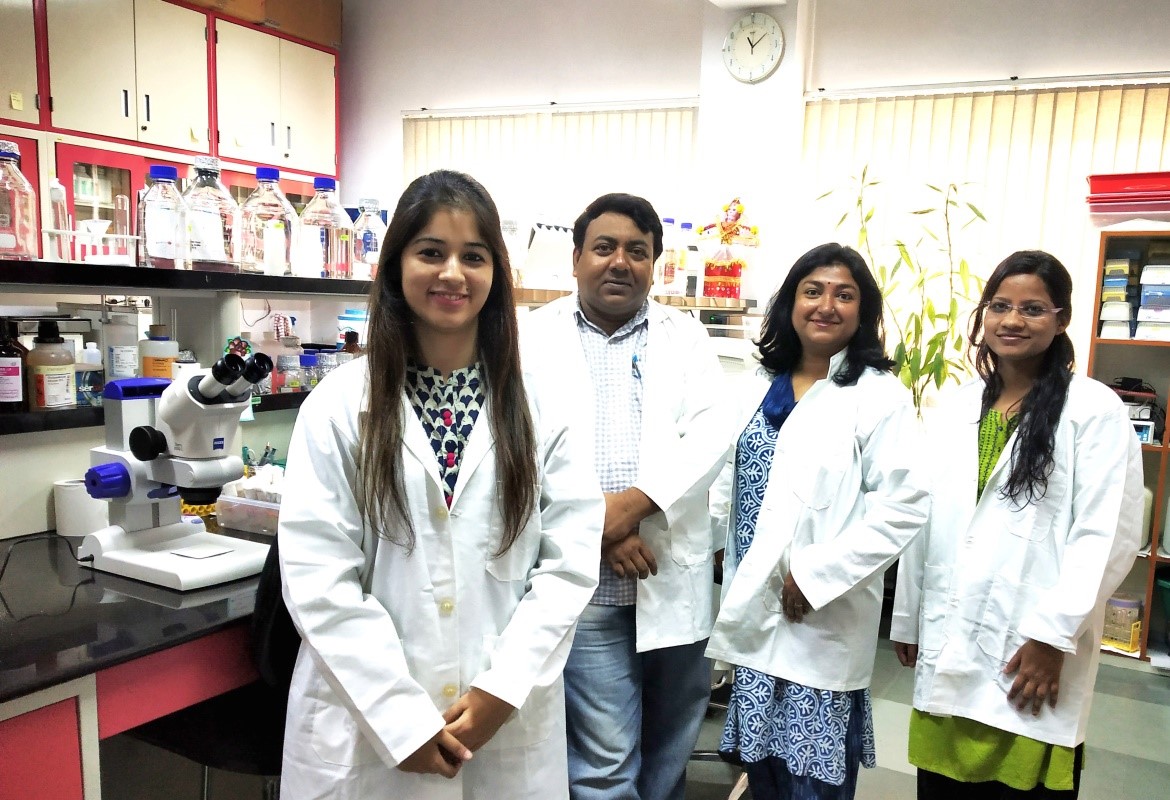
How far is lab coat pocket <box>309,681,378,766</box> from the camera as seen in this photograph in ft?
3.54

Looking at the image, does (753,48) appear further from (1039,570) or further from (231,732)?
(231,732)

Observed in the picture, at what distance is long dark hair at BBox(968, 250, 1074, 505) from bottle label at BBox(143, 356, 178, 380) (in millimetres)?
1664

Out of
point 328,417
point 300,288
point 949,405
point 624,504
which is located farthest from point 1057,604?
point 300,288

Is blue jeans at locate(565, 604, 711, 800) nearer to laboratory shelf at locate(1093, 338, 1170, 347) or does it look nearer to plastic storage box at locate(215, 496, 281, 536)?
plastic storage box at locate(215, 496, 281, 536)

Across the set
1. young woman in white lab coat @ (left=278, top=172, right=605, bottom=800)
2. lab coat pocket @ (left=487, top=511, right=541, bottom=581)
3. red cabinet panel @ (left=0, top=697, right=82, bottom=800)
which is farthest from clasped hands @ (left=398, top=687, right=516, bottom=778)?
red cabinet panel @ (left=0, top=697, right=82, bottom=800)

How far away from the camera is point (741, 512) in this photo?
1.70 m

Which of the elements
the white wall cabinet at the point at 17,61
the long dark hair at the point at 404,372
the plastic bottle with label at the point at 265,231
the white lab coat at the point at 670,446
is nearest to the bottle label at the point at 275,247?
the plastic bottle with label at the point at 265,231

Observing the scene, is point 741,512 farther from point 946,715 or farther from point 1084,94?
point 1084,94

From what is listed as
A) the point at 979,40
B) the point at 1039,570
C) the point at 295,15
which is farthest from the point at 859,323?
the point at 295,15

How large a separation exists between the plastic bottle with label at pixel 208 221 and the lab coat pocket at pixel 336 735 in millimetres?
1028

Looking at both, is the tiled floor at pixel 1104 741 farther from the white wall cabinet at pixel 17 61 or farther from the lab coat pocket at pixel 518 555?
the white wall cabinet at pixel 17 61

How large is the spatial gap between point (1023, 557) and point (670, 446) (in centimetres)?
67

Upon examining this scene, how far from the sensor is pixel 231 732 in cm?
143

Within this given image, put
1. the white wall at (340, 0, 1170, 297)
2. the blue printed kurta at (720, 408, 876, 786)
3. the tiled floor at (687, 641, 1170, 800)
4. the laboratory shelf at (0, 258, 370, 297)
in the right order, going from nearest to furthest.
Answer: the laboratory shelf at (0, 258, 370, 297) → the blue printed kurta at (720, 408, 876, 786) → the tiled floor at (687, 641, 1170, 800) → the white wall at (340, 0, 1170, 297)
